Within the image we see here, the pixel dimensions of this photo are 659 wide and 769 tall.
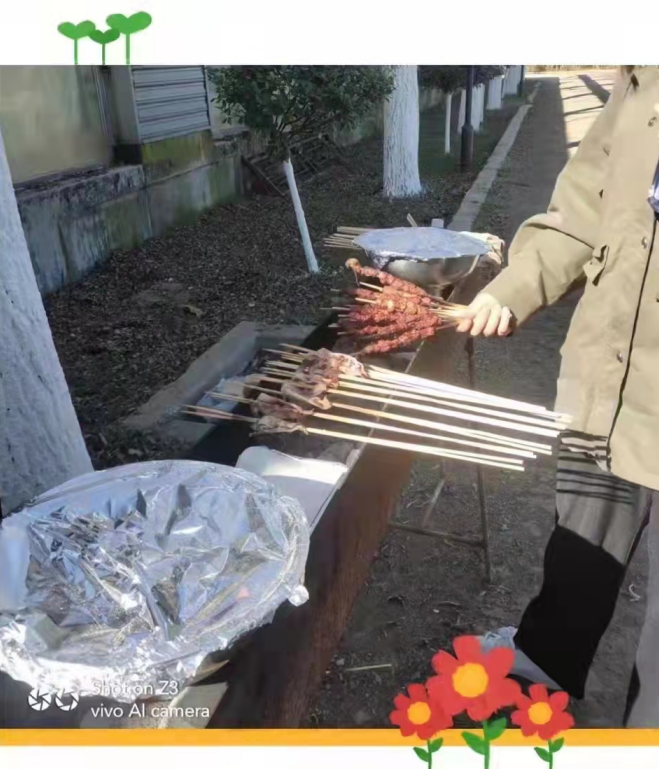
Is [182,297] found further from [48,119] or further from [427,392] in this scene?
[427,392]

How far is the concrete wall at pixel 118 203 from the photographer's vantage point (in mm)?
3715

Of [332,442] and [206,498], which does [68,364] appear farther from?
[206,498]

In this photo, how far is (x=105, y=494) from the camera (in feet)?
4.19

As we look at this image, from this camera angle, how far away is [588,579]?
1716 millimetres

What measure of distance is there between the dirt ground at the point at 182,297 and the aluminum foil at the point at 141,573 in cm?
141

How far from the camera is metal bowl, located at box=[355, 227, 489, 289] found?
7.79ft

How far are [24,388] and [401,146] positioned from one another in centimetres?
673

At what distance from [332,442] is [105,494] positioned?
26.8 inches

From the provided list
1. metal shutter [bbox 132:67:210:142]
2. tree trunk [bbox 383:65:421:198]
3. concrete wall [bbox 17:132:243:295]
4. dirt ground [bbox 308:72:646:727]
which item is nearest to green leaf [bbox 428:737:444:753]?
dirt ground [bbox 308:72:646:727]

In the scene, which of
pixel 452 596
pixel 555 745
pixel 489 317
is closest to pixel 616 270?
pixel 489 317
